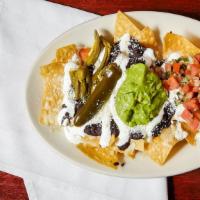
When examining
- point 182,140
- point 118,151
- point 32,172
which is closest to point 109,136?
point 118,151

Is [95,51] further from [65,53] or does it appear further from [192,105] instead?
[192,105]

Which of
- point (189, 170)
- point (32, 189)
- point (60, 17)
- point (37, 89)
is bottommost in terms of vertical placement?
point (32, 189)

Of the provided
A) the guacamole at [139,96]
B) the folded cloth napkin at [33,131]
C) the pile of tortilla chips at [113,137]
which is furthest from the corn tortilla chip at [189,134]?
the folded cloth napkin at [33,131]

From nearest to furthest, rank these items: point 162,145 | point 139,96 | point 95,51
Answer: point 139,96, point 162,145, point 95,51

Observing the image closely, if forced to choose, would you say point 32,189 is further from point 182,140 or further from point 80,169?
point 182,140

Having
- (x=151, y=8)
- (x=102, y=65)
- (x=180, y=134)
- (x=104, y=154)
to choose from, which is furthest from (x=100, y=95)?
(x=151, y=8)

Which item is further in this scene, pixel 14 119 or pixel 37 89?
pixel 14 119

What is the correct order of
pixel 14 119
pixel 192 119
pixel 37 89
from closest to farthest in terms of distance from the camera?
pixel 192 119
pixel 37 89
pixel 14 119
